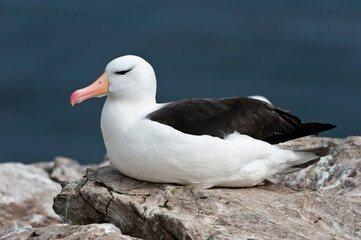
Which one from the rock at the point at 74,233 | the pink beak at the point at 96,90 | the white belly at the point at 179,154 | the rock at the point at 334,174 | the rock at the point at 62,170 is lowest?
the rock at the point at 62,170

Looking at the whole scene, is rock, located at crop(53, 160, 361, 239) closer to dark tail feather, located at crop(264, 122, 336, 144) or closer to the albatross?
the albatross

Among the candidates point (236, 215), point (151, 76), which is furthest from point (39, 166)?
point (236, 215)

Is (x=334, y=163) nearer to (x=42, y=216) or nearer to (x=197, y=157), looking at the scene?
(x=197, y=157)

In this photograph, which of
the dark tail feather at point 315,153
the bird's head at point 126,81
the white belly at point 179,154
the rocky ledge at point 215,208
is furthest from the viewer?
the dark tail feather at point 315,153

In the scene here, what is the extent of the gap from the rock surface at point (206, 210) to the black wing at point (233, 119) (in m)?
0.58

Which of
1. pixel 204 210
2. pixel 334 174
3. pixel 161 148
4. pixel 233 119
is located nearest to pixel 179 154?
pixel 161 148

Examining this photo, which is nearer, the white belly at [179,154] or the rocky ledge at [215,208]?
the rocky ledge at [215,208]

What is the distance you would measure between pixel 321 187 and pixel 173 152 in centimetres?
220

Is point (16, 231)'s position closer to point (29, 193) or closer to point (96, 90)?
point (96, 90)

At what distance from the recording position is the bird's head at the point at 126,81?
22.4 feet

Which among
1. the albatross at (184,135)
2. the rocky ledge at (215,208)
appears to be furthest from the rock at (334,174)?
the albatross at (184,135)

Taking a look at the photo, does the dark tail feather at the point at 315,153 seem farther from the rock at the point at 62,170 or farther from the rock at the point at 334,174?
the rock at the point at 62,170

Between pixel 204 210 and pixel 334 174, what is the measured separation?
222 centimetres

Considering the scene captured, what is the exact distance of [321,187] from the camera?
789 centimetres
